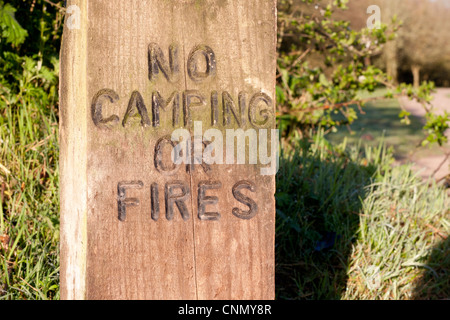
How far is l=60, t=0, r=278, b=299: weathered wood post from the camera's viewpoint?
4.96 feet

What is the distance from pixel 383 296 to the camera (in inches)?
98.5

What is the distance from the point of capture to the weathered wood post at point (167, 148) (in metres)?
1.51

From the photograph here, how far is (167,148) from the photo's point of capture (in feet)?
5.11

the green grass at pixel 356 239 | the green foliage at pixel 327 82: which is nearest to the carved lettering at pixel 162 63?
the green grass at pixel 356 239

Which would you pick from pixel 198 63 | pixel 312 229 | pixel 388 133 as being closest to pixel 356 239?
pixel 312 229

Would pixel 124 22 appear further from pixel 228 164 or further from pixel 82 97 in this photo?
pixel 228 164

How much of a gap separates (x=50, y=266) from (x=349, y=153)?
2406 mm

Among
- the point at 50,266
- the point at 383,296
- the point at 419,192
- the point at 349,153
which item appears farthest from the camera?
the point at 349,153

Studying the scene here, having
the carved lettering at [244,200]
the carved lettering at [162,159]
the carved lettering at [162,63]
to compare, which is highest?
the carved lettering at [162,63]

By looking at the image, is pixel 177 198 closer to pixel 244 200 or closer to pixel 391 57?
pixel 244 200

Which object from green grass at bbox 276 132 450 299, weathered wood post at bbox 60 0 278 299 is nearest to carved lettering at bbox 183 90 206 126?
weathered wood post at bbox 60 0 278 299

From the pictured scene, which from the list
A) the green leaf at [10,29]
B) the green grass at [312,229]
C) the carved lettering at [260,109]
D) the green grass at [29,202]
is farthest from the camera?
the green leaf at [10,29]

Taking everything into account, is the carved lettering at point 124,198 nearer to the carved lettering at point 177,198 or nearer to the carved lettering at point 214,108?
the carved lettering at point 177,198
